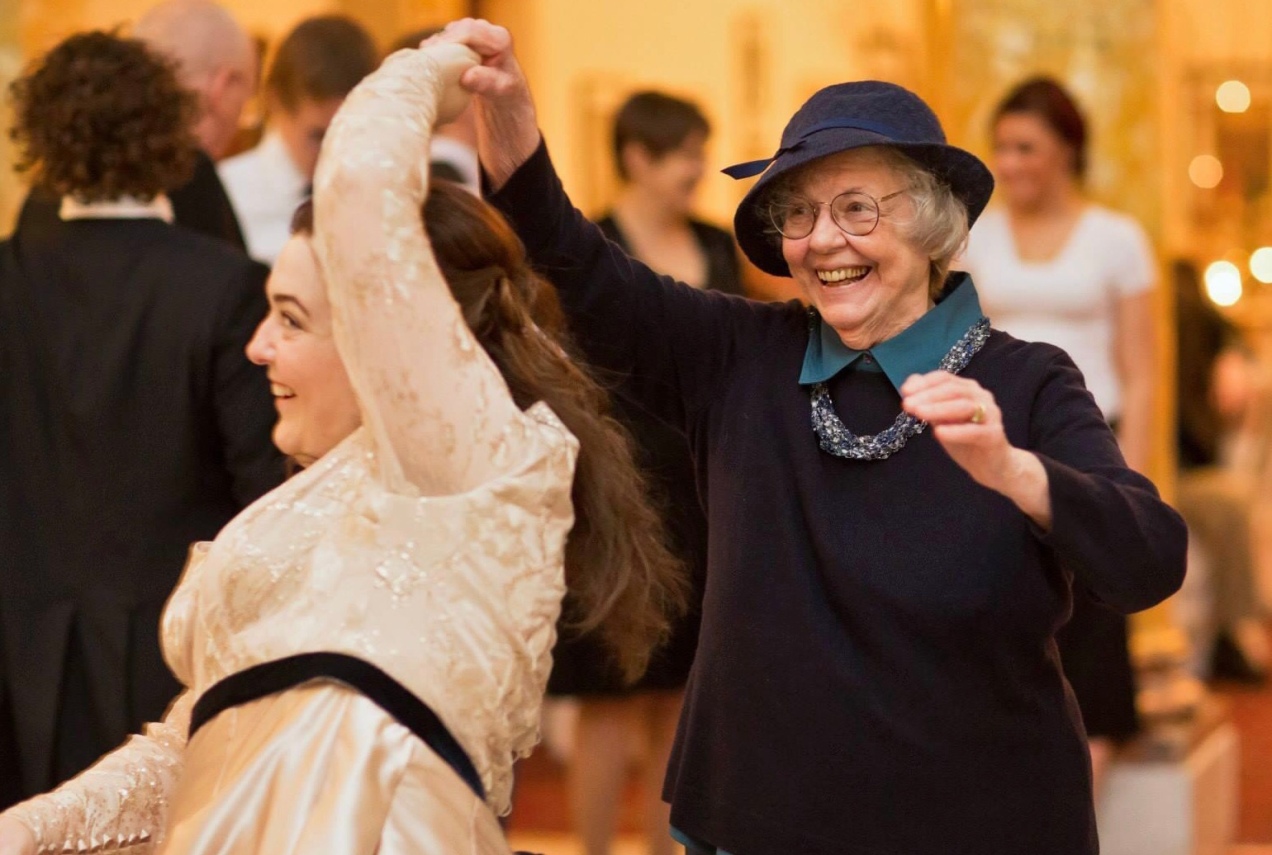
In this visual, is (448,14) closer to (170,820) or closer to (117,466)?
(117,466)

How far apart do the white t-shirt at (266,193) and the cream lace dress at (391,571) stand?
2.08 m

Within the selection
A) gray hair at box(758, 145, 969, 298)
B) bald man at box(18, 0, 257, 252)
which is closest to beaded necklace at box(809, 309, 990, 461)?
gray hair at box(758, 145, 969, 298)

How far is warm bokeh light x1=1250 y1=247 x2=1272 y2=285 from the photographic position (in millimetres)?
10031

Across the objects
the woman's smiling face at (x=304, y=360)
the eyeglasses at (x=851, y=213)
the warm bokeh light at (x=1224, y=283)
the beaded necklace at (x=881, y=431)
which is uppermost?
the eyeglasses at (x=851, y=213)

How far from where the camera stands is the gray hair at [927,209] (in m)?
2.26

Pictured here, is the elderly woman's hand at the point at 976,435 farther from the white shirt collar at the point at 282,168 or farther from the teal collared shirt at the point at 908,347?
the white shirt collar at the point at 282,168

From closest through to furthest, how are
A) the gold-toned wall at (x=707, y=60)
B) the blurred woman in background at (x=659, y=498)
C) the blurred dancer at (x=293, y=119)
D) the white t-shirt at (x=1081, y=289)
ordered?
1. the blurred woman in background at (x=659, y=498)
2. the blurred dancer at (x=293, y=119)
3. the white t-shirt at (x=1081, y=289)
4. the gold-toned wall at (x=707, y=60)

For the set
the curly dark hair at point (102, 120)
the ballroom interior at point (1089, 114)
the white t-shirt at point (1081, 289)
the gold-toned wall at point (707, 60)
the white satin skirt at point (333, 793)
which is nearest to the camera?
the white satin skirt at point (333, 793)

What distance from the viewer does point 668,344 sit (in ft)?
7.82

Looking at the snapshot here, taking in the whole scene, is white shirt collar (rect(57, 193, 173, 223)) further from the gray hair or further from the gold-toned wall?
the gold-toned wall

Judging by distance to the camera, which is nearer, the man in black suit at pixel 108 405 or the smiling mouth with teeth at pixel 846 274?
the smiling mouth with teeth at pixel 846 274

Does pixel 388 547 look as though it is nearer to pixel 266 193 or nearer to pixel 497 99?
pixel 497 99

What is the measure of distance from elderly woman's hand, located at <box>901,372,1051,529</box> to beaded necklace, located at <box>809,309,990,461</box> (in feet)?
0.83

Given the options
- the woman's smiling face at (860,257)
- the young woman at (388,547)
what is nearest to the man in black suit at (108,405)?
the young woman at (388,547)
